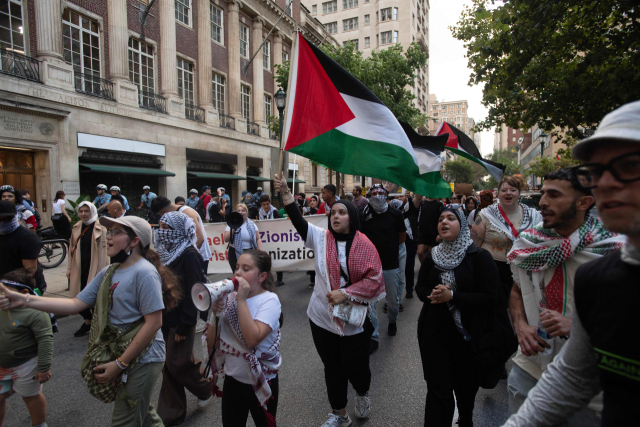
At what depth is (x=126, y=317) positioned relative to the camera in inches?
93.7

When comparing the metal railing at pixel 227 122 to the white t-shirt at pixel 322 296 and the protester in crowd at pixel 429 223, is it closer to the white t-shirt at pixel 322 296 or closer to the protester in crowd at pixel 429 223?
the protester in crowd at pixel 429 223

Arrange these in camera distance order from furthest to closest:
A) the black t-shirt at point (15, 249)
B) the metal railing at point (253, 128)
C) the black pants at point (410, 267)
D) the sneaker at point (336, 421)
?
the metal railing at point (253, 128) < the black pants at point (410, 267) < the black t-shirt at point (15, 249) < the sneaker at point (336, 421)

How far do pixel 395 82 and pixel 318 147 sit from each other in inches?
766

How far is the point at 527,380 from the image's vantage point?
2.12 metres

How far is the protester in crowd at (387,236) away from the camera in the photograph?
5039mm

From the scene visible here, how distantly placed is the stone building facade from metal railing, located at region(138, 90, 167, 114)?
63 mm

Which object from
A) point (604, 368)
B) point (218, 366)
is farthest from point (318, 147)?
point (604, 368)

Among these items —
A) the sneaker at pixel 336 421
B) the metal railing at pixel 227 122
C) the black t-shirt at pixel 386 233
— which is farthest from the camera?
the metal railing at pixel 227 122

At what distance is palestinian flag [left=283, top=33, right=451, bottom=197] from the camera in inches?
151

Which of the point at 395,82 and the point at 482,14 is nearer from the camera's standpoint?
the point at 482,14

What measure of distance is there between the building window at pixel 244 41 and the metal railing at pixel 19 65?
46.9ft

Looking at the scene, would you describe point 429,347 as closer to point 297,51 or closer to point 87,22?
point 297,51

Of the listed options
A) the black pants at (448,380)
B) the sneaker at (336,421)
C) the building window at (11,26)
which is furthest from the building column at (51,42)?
the black pants at (448,380)

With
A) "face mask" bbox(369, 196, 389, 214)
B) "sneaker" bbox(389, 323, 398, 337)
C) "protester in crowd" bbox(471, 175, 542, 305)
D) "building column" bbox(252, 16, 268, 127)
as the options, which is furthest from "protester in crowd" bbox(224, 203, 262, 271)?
"building column" bbox(252, 16, 268, 127)
